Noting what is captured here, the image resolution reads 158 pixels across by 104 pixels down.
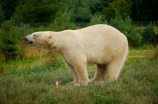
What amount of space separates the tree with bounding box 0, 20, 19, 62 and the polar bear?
660 cm

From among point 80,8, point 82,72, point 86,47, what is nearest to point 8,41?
point 86,47

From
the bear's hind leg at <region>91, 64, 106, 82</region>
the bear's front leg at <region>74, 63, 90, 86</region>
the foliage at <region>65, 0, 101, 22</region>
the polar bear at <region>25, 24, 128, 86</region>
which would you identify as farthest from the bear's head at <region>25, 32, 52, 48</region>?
the foliage at <region>65, 0, 101, 22</region>

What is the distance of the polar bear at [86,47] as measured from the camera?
5.84 m

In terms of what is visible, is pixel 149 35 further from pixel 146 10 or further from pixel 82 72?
pixel 146 10

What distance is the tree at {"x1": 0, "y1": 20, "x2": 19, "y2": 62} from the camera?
39.6 ft

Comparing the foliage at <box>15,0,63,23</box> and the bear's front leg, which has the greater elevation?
the foliage at <box>15,0,63,23</box>

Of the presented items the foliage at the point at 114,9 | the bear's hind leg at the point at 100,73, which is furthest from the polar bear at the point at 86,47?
the foliage at the point at 114,9

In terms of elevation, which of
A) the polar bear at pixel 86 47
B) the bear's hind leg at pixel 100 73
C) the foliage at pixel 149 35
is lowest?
the foliage at pixel 149 35

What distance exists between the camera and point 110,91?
16.6 feet

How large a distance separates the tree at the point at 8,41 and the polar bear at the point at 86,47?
6.60 meters

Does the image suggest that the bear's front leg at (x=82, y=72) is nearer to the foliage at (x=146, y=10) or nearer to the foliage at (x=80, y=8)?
the foliage at (x=80, y=8)

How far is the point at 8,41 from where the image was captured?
12117mm

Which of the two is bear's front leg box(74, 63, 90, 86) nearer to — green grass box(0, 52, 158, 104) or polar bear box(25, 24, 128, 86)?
polar bear box(25, 24, 128, 86)

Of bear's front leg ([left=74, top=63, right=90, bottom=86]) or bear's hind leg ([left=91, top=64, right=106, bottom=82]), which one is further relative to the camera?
bear's hind leg ([left=91, top=64, right=106, bottom=82])
